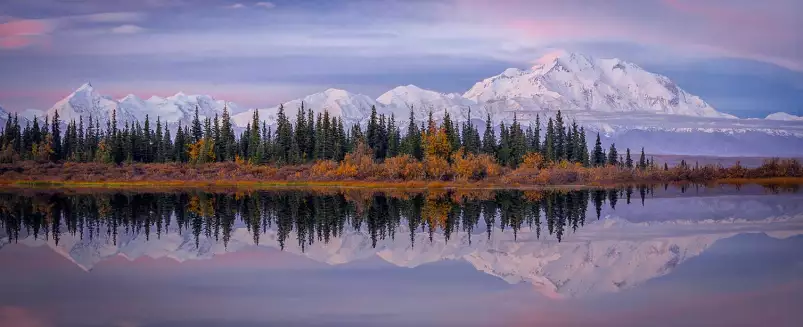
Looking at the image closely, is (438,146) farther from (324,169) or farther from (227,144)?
(227,144)

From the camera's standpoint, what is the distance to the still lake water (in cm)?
2416

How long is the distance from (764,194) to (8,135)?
433 ft

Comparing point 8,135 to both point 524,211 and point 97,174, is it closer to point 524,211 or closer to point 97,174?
point 97,174

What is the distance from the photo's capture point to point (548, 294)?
27.1 meters

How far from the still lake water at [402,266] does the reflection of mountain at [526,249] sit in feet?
0.32

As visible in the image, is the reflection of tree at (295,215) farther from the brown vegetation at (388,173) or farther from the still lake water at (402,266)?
the brown vegetation at (388,173)

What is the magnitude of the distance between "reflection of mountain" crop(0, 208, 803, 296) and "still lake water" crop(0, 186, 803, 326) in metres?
0.10

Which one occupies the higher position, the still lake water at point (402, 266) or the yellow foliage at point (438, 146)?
the yellow foliage at point (438, 146)

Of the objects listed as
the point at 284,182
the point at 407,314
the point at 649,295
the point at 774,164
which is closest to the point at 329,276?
the point at 407,314

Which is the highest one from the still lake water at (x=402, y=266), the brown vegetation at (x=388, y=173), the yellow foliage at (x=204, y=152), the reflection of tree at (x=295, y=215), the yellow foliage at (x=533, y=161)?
the yellow foliage at (x=204, y=152)

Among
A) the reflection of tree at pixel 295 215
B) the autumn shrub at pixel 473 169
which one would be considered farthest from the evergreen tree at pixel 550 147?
the reflection of tree at pixel 295 215

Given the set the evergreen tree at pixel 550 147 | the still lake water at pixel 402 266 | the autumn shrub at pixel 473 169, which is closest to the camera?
the still lake water at pixel 402 266

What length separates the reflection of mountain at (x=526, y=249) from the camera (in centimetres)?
3081

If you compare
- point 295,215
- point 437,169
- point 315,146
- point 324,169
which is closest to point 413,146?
point 315,146
